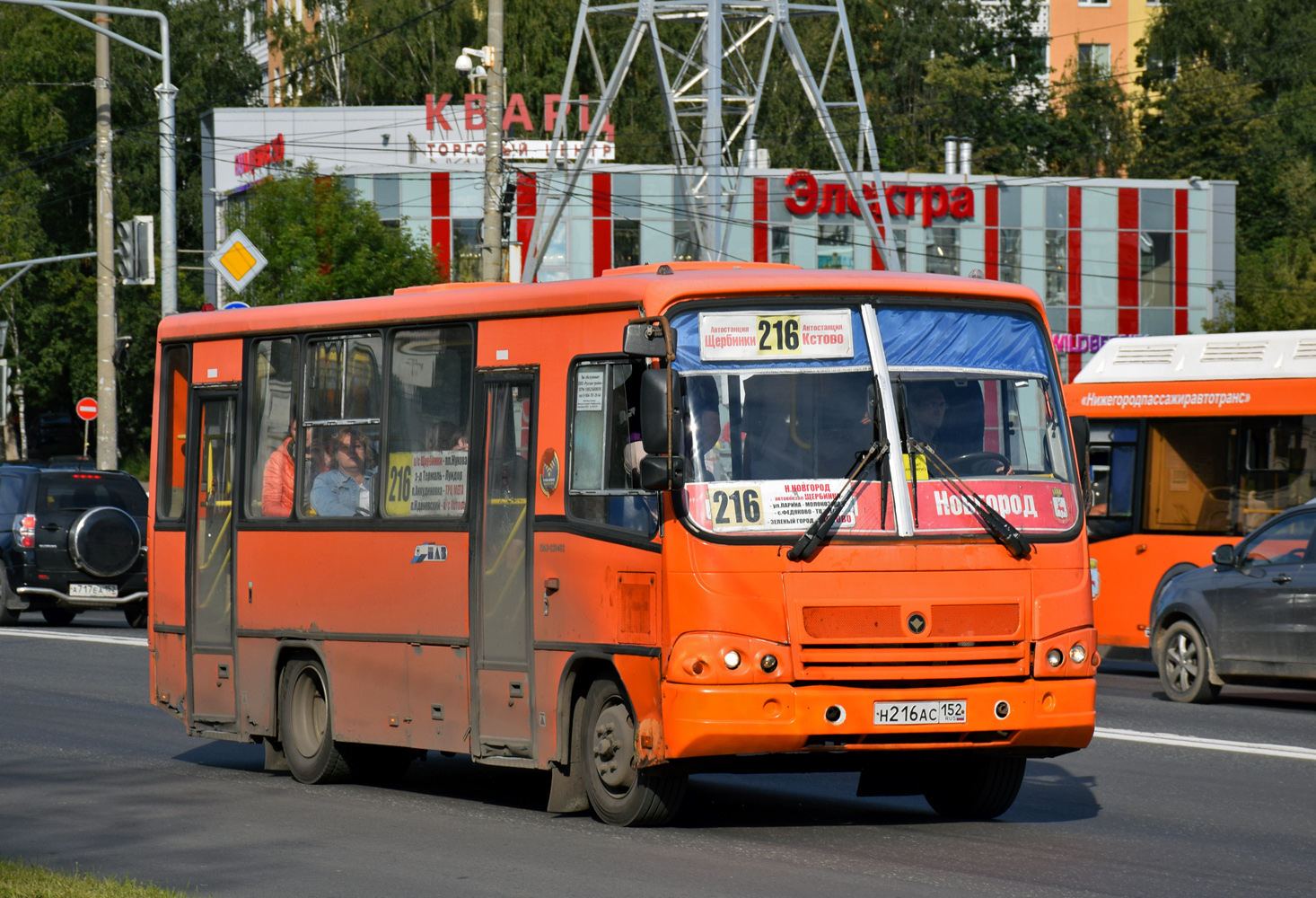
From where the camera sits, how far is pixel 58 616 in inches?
1079

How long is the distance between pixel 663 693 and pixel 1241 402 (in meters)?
11.7

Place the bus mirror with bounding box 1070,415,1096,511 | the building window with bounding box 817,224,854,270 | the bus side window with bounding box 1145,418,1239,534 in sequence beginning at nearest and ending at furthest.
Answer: the bus mirror with bounding box 1070,415,1096,511 → the bus side window with bounding box 1145,418,1239,534 → the building window with bounding box 817,224,854,270

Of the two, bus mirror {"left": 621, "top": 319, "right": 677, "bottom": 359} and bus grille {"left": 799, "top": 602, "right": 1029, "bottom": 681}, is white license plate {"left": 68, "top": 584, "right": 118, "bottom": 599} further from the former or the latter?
bus grille {"left": 799, "top": 602, "right": 1029, "bottom": 681}

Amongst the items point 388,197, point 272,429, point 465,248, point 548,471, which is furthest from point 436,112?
point 548,471

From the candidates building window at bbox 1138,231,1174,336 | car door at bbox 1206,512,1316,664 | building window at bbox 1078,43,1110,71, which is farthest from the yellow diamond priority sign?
building window at bbox 1078,43,1110,71

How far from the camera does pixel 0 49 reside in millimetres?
77312

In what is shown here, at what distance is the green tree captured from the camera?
38.2m

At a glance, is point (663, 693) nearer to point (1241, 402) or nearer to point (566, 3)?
point (1241, 402)

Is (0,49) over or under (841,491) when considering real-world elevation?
over

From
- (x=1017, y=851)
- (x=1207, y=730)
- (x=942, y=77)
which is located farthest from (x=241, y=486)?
(x=942, y=77)

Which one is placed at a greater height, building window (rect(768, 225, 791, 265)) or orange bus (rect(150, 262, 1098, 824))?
building window (rect(768, 225, 791, 265))

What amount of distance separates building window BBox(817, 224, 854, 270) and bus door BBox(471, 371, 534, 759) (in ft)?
184

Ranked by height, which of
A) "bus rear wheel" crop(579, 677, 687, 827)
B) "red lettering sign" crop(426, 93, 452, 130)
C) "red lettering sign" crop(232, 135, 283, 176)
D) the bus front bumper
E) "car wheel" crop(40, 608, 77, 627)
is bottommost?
"car wheel" crop(40, 608, 77, 627)

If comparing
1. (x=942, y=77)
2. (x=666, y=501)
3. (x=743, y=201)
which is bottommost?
(x=666, y=501)
